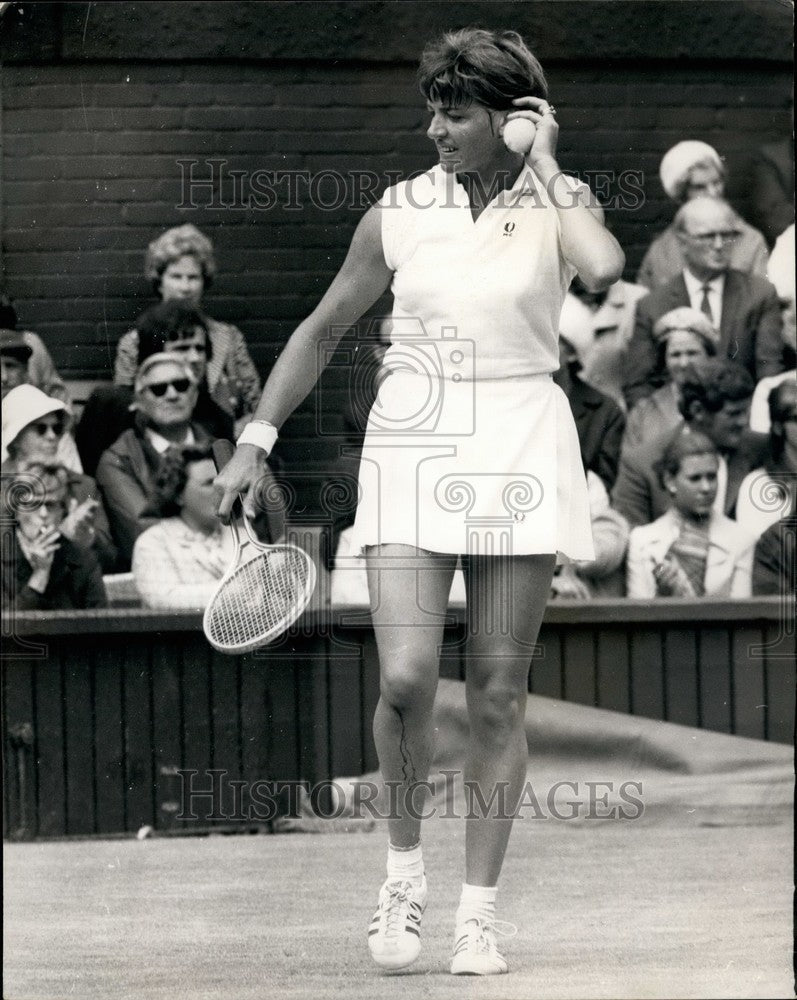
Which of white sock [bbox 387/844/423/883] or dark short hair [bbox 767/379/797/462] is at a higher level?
dark short hair [bbox 767/379/797/462]

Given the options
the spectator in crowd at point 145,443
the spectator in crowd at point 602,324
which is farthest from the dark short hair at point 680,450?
the spectator in crowd at point 145,443

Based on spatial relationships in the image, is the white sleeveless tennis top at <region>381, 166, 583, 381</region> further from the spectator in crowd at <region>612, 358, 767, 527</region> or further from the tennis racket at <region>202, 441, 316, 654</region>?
the spectator in crowd at <region>612, 358, 767, 527</region>

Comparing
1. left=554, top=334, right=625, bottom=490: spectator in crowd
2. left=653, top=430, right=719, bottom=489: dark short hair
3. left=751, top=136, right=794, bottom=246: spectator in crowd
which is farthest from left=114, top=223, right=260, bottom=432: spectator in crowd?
left=751, top=136, right=794, bottom=246: spectator in crowd

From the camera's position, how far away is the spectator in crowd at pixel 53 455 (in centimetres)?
553

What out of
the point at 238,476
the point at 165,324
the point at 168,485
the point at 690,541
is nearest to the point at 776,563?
the point at 690,541

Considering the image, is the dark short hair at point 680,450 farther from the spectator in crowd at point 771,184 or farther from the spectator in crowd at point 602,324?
the spectator in crowd at point 771,184

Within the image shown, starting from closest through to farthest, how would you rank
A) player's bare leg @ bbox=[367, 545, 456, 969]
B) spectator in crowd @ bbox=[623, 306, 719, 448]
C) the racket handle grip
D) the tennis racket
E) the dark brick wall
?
player's bare leg @ bbox=[367, 545, 456, 969] < the racket handle grip < the tennis racket < the dark brick wall < spectator in crowd @ bbox=[623, 306, 719, 448]

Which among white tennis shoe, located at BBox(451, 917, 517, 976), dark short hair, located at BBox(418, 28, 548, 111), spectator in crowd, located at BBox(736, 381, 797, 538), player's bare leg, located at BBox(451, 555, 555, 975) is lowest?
white tennis shoe, located at BBox(451, 917, 517, 976)

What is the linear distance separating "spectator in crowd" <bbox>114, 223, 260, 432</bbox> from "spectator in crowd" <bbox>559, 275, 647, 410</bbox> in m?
1.11

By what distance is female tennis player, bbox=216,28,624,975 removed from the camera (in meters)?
3.46

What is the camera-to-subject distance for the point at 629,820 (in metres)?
5.43

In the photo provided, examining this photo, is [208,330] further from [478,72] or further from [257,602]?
[478,72]

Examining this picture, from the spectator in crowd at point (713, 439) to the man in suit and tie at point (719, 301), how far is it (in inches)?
3.1

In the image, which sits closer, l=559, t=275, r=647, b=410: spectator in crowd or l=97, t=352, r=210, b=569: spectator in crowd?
l=97, t=352, r=210, b=569: spectator in crowd
